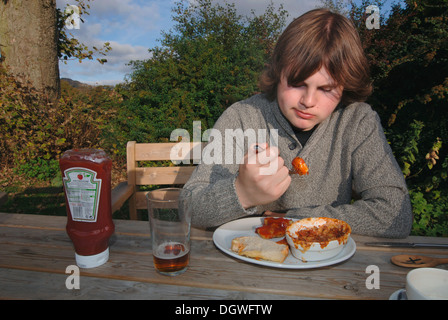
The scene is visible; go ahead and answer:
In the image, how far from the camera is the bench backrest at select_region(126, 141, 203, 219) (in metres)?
2.48

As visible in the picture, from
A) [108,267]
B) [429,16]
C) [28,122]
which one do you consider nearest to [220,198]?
[108,267]

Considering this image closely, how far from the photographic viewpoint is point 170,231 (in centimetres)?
100

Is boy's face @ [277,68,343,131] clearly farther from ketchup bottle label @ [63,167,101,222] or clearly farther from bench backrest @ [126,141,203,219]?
bench backrest @ [126,141,203,219]

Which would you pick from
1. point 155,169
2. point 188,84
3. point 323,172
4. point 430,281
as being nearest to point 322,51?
point 323,172

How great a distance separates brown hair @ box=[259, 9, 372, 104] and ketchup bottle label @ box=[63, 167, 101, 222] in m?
1.02

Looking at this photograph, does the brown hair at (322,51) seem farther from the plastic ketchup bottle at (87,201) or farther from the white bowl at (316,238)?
the plastic ketchup bottle at (87,201)

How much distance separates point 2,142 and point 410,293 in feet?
18.1

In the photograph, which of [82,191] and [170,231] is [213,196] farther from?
[82,191]

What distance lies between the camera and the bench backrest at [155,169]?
8.13 feet

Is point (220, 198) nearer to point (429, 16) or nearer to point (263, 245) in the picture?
point (263, 245)

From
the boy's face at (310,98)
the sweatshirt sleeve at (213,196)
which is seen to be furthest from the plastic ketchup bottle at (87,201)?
the boy's face at (310,98)

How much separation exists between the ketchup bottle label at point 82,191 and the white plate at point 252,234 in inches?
17.6

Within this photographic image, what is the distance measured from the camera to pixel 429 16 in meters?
3.24

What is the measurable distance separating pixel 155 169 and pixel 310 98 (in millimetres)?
1511
